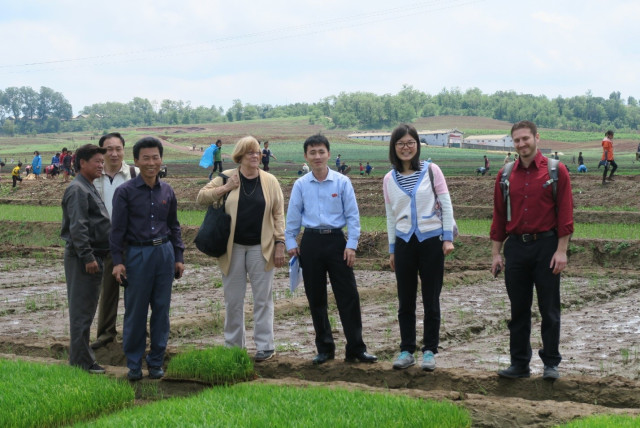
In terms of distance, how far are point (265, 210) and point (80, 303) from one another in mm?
1808

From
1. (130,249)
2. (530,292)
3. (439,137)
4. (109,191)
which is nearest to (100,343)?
(109,191)

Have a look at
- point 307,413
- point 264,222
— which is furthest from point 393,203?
point 307,413

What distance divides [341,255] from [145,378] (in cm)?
201

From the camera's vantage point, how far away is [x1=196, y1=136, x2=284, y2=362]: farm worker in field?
7523mm

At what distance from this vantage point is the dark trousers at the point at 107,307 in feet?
28.7

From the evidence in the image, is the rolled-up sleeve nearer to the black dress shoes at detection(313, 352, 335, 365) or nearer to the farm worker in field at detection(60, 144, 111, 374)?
the black dress shoes at detection(313, 352, 335, 365)

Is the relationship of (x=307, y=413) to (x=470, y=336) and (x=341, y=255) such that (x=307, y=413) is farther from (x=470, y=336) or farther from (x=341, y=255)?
(x=470, y=336)

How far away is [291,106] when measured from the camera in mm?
165125

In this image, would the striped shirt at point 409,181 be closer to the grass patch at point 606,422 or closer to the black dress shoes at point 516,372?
the black dress shoes at point 516,372

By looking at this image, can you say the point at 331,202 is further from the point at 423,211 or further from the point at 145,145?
the point at 145,145

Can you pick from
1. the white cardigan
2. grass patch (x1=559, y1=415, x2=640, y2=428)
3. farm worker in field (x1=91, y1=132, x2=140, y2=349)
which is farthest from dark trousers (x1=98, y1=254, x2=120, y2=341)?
grass patch (x1=559, y1=415, x2=640, y2=428)

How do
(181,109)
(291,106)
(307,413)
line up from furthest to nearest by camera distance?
(181,109)
(291,106)
(307,413)

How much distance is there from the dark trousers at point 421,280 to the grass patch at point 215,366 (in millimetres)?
1365

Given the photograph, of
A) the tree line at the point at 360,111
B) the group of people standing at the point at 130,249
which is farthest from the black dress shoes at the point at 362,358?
the tree line at the point at 360,111
